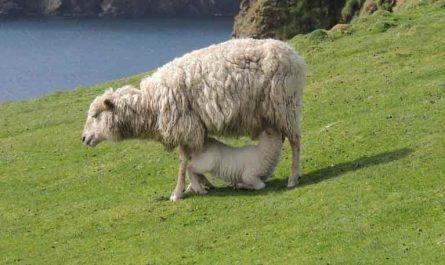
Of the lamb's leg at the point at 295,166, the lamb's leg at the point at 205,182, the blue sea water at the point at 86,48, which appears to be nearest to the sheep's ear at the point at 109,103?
the lamb's leg at the point at 205,182

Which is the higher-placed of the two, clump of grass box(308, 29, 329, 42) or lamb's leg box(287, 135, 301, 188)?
lamb's leg box(287, 135, 301, 188)

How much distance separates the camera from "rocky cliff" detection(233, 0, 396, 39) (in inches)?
1459

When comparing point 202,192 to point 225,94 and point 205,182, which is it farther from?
point 225,94

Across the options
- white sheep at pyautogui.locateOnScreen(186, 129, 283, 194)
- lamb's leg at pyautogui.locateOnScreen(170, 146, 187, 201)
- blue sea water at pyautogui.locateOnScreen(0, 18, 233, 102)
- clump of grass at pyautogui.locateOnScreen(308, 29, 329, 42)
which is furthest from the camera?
blue sea water at pyautogui.locateOnScreen(0, 18, 233, 102)

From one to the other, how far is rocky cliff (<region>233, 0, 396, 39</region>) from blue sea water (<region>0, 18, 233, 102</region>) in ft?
61.4

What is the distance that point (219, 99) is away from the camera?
13.8m

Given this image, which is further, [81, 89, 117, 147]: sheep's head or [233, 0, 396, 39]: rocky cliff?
[233, 0, 396, 39]: rocky cliff

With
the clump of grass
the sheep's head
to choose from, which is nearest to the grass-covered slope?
the sheep's head

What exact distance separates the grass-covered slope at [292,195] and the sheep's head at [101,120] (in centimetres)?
132

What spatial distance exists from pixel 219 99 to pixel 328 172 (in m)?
2.39

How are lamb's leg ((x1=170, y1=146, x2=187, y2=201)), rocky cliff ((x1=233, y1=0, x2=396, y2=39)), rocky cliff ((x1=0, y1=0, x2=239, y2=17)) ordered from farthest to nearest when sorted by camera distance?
rocky cliff ((x1=0, y1=0, x2=239, y2=17)), rocky cliff ((x1=233, y1=0, x2=396, y2=39)), lamb's leg ((x1=170, y1=146, x2=187, y2=201))

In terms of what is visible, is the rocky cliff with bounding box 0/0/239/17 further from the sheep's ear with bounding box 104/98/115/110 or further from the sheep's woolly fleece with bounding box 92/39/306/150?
the sheep's woolly fleece with bounding box 92/39/306/150

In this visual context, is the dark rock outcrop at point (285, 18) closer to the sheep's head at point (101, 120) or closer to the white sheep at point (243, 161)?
the sheep's head at point (101, 120)

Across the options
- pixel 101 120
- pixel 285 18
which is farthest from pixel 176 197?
pixel 285 18
